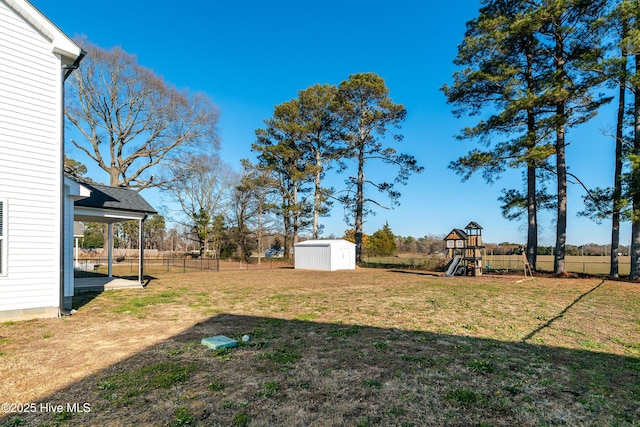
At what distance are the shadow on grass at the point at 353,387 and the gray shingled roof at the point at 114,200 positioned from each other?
6386 mm

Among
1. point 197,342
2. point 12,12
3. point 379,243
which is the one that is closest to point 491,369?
point 197,342

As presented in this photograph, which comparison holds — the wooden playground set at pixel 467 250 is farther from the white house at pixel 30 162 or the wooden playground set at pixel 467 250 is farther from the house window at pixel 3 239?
the house window at pixel 3 239

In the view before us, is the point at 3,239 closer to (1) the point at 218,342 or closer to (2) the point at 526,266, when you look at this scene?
(1) the point at 218,342

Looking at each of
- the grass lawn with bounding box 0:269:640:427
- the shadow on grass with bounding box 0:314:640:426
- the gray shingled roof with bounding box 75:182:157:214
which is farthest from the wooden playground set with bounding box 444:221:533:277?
the gray shingled roof with bounding box 75:182:157:214

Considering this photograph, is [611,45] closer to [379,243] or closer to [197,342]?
[197,342]

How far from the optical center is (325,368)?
3.80 metres

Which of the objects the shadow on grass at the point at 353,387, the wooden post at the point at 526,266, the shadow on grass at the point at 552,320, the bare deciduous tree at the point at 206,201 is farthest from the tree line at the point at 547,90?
the bare deciduous tree at the point at 206,201

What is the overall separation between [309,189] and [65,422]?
2546cm

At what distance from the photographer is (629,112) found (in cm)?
1381

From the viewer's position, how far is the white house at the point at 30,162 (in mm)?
5789

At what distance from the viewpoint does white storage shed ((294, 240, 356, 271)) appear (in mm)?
20469

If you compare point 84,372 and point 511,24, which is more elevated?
point 511,24

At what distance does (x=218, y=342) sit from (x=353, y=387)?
217 centimetres

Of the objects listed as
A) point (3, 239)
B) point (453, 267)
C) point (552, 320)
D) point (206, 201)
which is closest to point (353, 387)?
point (552, 320)
